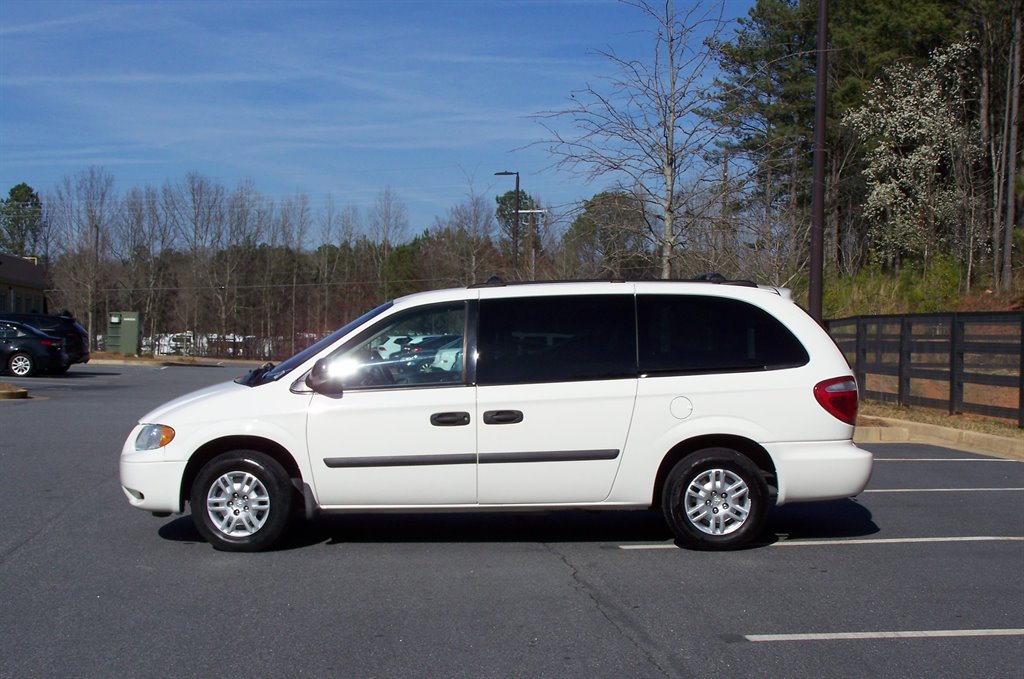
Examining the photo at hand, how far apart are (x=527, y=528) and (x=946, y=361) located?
9.94 m

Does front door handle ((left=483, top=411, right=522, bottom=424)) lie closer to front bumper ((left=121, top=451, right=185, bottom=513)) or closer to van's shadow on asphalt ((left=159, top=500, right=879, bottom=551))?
van's shadow on asphalt ((left=159, top=500, right=879, bottom=551))

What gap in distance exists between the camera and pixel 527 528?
7938 mm

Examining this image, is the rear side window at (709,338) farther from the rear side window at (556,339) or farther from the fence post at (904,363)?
the fence post at (904,363)

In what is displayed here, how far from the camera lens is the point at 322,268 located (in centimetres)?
6319

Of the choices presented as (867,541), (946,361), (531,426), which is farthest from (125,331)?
(867,541)

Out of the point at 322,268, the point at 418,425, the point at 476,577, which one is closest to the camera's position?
the point at 476,577

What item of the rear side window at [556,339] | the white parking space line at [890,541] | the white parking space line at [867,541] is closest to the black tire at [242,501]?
the rear side window at [556,339]

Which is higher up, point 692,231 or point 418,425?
point 692,231

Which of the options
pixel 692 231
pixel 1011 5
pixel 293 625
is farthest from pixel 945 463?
pixel 1011 5

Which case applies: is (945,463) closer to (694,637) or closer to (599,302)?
(599,302)

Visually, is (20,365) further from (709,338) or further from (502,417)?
(709,338)

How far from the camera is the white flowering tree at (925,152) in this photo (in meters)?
31.8

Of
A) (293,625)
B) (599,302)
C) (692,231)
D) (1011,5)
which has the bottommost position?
(293,625)

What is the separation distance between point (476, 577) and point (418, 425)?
3.73 ft
